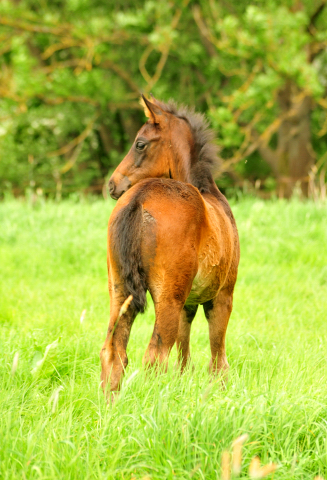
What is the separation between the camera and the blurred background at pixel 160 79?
12719mm

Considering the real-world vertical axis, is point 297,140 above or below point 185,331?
above

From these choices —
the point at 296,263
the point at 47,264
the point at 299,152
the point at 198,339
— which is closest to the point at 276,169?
the point at 299,152

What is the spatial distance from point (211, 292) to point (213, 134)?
1.15 m

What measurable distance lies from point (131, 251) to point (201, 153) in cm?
111

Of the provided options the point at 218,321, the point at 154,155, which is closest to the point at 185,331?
the point at 218,321

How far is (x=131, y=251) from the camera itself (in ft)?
8.87

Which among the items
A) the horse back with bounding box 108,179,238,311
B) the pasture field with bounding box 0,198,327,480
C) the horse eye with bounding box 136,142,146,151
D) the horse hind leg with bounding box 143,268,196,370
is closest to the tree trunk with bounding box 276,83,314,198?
the pasture field with bounding box 0,198,327,480

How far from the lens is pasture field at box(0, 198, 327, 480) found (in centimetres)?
211

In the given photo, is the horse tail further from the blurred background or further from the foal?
the blurred background

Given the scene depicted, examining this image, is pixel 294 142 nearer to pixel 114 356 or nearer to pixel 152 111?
pixel 152 111

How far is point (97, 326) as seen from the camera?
463 centimetres

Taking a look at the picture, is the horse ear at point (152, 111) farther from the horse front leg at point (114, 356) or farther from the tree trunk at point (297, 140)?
the tree trunk at point (297, 140)

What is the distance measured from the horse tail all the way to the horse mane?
800mm

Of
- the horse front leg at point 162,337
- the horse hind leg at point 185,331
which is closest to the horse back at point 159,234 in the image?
the horse front leg at point 162,337
